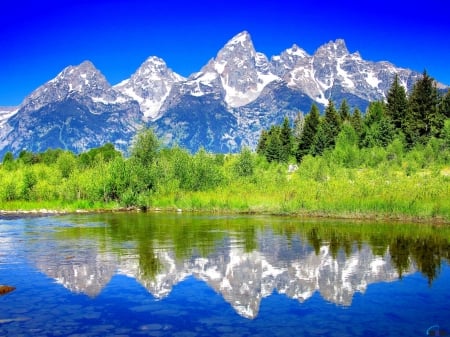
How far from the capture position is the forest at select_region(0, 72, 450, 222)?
49.4 metres

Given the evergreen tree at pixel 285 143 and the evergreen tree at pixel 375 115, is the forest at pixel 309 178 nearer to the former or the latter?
the evergreen tree at pixel 375 115

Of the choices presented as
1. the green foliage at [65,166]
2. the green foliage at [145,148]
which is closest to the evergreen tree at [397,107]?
the green foliage at [145,148]

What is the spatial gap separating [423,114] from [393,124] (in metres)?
5.28

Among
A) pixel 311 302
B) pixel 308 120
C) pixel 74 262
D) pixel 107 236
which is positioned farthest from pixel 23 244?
pixel 308 120

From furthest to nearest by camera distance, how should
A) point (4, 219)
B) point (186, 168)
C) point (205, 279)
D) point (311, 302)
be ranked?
point (186, 168) → point (4, 219) → point (205, 279) → point (311, 302)

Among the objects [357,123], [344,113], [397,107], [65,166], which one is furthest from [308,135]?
[65,166]

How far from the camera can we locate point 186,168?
7050 cm

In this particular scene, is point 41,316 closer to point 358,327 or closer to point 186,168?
point 358,327

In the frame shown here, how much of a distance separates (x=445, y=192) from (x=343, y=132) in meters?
47.4

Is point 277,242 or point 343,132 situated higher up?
point 343,132

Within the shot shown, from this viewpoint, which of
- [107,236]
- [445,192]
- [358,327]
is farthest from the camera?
[445,192]

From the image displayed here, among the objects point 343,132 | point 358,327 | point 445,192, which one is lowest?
point 358,327

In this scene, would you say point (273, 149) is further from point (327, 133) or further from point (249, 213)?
point (249, 213)

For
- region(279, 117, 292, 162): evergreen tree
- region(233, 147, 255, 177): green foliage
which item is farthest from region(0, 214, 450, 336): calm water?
region(279, 117, 292, 162): evergreen tree
